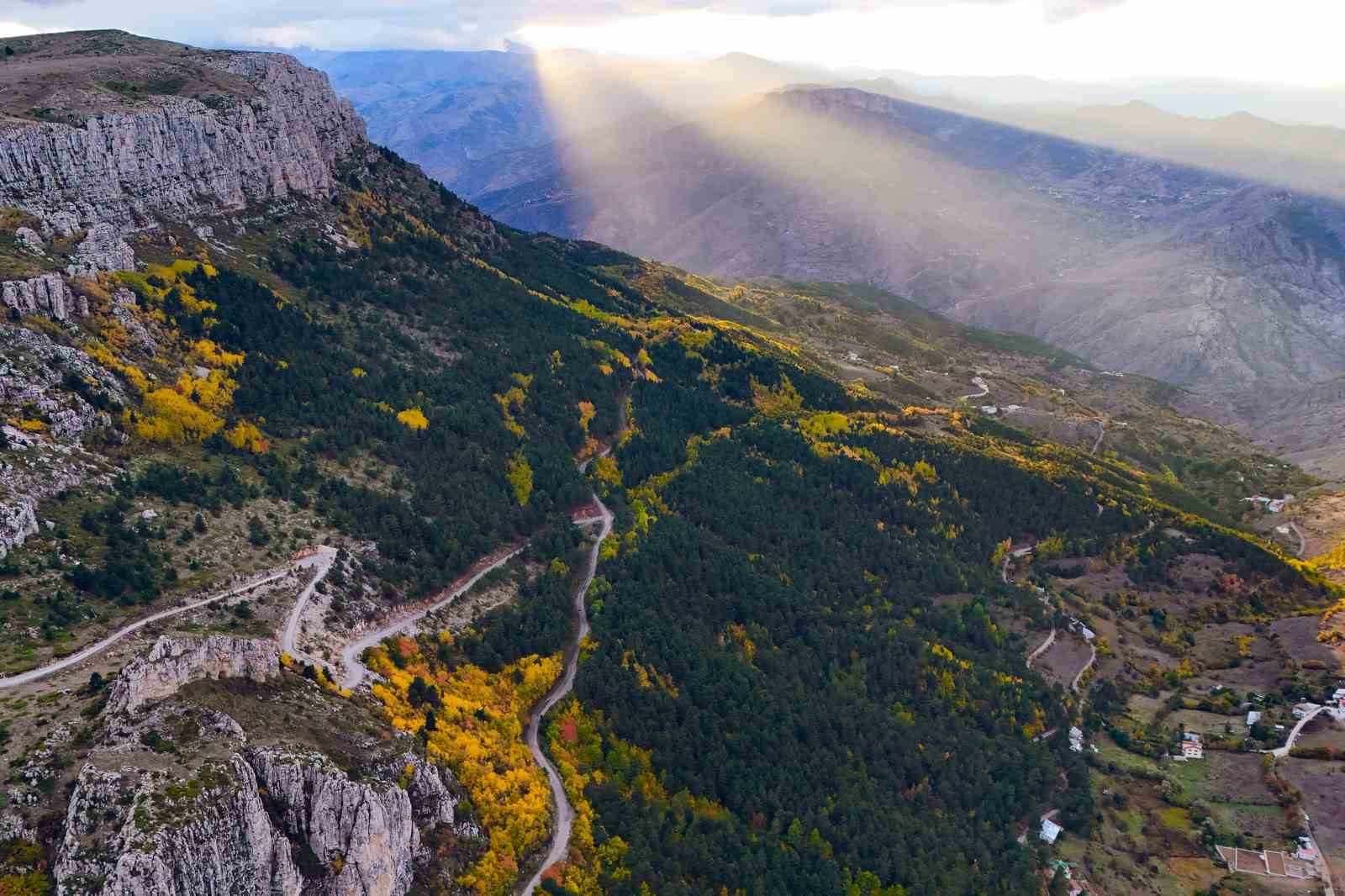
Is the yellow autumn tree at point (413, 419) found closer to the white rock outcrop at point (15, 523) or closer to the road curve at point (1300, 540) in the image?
the white rock outcrop at point (15, 523)

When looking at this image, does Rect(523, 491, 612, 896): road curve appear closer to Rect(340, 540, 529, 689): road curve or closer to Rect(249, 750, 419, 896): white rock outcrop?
Rect(340, 540, 529, 689): road curve

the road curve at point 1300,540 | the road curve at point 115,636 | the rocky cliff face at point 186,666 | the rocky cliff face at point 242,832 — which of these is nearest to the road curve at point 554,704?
the rocky cliff face at point 242,832

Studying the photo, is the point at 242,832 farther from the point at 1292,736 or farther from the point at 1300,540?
the point at 1300,540

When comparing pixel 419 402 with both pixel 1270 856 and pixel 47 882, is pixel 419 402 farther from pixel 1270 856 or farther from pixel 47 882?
pixel 1270 856

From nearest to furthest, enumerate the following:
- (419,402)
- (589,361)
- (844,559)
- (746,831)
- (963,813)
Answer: (746,831) < (963,813) < (419,402) < (844,559) < (589,361)

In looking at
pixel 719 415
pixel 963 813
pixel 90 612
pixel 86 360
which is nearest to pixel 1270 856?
pixel 963 813
